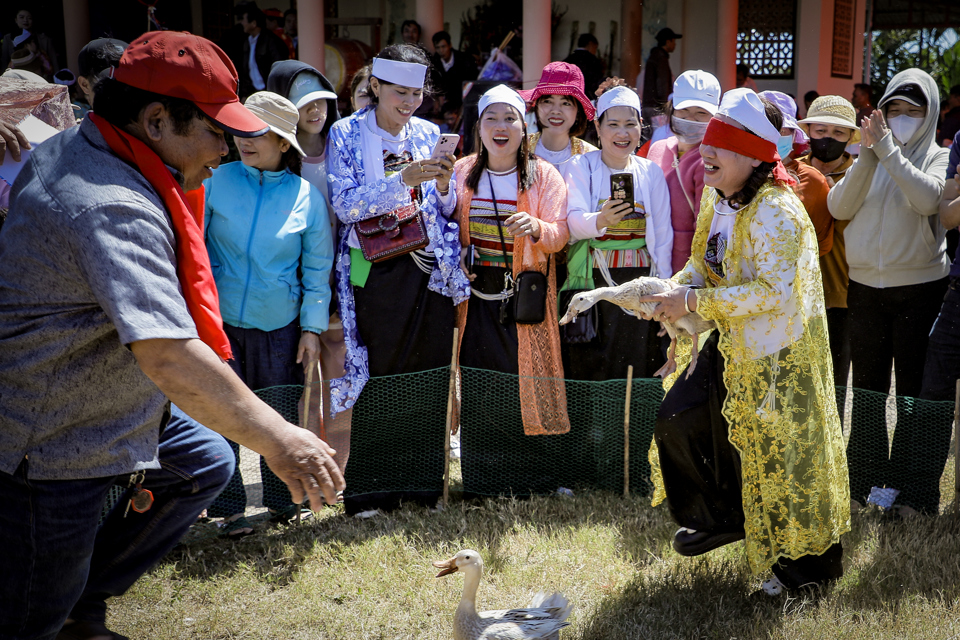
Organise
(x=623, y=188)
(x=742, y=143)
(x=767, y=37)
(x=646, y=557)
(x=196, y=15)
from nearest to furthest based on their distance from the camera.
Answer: (x=742, y=143) < (x=646, y=557) < (x=623, y=188) < (x=767, y=37) < (x=196, y=15)

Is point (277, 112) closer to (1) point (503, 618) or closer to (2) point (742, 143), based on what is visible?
(2) point (742, 143)

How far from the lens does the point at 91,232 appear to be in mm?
1985

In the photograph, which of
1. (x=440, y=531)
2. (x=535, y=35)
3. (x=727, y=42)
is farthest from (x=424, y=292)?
(x=727, y=42)

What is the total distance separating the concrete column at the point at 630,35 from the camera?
1296 centimetres

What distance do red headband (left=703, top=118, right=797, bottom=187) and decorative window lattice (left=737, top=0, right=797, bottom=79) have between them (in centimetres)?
1107

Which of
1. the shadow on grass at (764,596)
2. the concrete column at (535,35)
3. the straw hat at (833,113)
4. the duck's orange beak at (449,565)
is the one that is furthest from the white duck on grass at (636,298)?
the concrete column at (535,35)

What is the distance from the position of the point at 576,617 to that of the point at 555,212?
207 cm

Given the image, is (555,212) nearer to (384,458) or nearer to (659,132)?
(384,458)

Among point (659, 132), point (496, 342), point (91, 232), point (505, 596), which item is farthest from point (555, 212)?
point (659, 132)

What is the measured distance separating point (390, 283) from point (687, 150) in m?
1.90

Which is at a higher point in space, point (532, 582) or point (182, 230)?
point (182, 230)

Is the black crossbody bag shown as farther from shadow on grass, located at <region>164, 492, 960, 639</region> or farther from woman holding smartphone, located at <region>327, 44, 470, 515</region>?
shadow on grass, located at <region>164, 492, 960, 639</region>

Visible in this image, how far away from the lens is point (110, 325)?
7.09 feet

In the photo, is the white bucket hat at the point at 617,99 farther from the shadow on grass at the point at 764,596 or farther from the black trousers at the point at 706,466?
the shadow on grass at the point at 764,596
